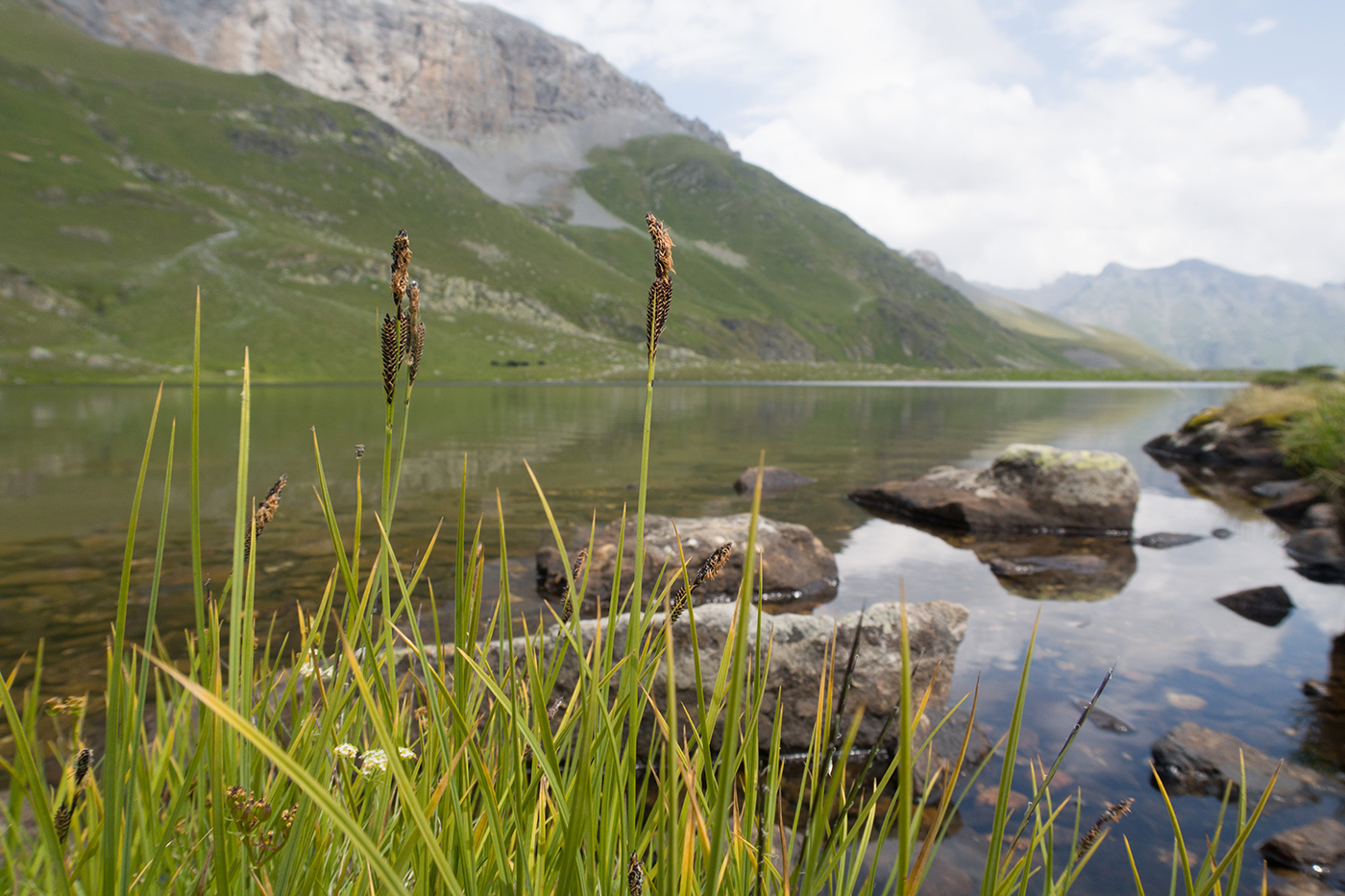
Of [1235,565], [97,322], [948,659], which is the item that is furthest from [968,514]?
[97,322]

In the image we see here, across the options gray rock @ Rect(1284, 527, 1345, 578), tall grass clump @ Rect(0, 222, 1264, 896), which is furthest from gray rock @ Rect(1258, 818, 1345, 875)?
gray rock @ Rect(1284, 527, 1345, 578)

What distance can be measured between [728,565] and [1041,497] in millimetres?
7100

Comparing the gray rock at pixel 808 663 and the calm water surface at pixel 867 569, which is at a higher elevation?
the gray rock at pixel 808 663

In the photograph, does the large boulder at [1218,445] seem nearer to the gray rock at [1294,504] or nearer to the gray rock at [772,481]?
the gray rock at [1294,504]

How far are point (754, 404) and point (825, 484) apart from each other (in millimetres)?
36744

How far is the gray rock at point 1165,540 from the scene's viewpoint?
39.0 feet

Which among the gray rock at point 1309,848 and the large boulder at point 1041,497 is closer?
the gray rock at point 1309,848

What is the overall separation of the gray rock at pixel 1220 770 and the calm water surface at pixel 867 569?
0.13 meters

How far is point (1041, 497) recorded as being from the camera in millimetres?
13039

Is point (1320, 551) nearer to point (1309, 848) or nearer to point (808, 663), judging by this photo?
point (1309, 848)

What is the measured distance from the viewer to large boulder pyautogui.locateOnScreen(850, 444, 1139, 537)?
12.8 m

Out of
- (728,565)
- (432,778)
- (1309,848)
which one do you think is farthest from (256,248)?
(1309,848)

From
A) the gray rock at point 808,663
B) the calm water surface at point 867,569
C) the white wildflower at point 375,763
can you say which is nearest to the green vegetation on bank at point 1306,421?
the calm water surface at point 867,569

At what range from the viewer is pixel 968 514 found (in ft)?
42.4
